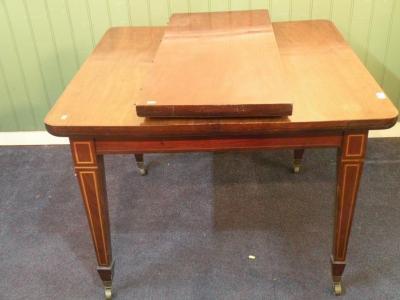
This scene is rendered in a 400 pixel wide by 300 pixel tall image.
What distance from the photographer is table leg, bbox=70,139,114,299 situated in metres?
1.17

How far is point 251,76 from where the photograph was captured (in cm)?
119

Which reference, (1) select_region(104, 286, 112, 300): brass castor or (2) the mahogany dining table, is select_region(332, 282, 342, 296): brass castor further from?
(1) select_region(104, 286, 112, 300): brass castor

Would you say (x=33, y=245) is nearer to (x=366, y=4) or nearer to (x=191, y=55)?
(x=191, y=55)

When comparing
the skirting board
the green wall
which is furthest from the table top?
the skirting board

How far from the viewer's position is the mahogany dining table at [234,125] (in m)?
1.09

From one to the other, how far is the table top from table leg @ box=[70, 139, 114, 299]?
0.07 metres

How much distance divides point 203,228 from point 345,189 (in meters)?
0.64

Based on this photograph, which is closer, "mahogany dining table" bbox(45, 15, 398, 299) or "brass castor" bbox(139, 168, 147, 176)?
"mahogany dining table" bbox(45, 15, 398, 299)

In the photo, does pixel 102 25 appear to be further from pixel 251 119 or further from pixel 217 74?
pixel 251 119

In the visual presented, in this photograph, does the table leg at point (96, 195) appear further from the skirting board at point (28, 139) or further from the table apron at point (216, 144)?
the skirting board at point (28, 139)

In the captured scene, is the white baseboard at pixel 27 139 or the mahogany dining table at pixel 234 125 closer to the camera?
the mahogany dining table at pixel 234 125

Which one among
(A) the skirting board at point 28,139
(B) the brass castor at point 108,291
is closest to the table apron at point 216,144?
(B) the brass castor at point 108,291

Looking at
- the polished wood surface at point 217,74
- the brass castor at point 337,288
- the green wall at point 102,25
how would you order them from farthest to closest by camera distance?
1. the green wall at point 102,25
2. the brass castor at point 337,288
3. the polished wood surface at point 217,74

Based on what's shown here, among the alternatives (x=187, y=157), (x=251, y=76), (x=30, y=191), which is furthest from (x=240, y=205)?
(x=30, y=191)
